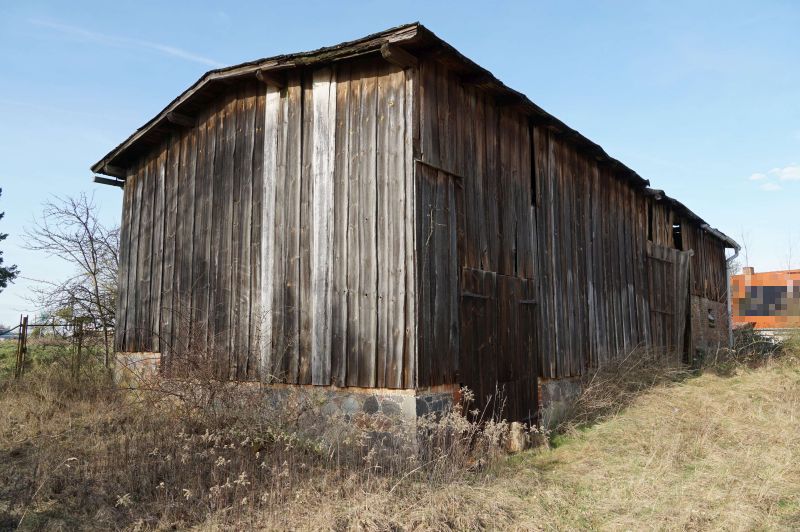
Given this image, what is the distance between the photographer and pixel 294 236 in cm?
827

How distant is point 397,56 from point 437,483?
187 inches

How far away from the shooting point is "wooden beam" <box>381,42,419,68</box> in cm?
700

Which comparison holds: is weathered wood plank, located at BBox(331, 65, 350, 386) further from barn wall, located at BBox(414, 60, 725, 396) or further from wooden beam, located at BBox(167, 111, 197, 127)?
wooden beam, located at BBox(167, 111, 197, 127)

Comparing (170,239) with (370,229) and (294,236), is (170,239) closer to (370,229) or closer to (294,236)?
(294,236)

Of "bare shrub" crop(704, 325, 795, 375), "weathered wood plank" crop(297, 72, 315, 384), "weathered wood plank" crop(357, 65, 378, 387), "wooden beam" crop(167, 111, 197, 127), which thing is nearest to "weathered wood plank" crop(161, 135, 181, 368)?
"wooden beam" crop(167, 111, 197, 127)

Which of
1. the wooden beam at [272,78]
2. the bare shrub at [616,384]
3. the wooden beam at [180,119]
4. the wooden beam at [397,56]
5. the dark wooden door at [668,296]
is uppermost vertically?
the wooden beam at [272,78]

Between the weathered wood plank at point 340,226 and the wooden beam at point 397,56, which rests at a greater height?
the wooden beam at point 397,56

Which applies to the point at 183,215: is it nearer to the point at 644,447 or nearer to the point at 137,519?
the point at 137,519

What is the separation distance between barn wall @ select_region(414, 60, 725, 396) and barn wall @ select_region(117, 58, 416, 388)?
408 mm

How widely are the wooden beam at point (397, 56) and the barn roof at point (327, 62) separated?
0.05 ft

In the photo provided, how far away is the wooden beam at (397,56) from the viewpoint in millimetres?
7004

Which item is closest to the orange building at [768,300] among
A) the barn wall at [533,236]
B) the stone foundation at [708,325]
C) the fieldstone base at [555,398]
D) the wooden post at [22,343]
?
the stone foundation at [708,325]

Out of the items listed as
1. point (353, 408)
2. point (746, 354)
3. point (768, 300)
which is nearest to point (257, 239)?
point (353, 408)

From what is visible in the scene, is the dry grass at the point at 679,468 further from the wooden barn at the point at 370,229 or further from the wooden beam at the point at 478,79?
the wooden beam at the point at 478,79
